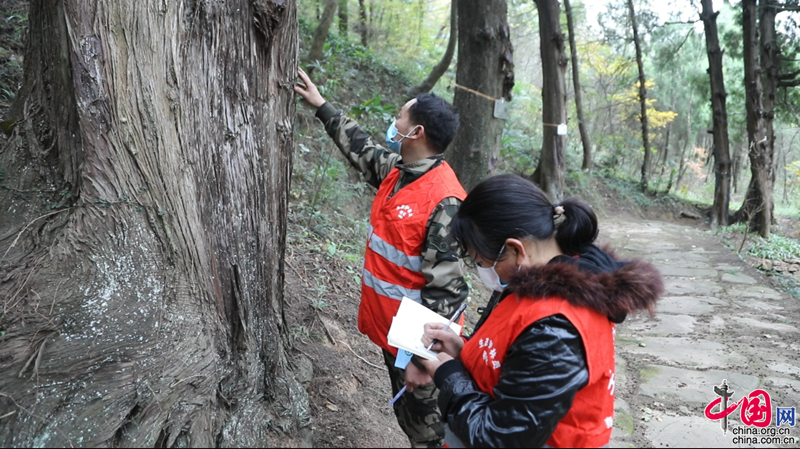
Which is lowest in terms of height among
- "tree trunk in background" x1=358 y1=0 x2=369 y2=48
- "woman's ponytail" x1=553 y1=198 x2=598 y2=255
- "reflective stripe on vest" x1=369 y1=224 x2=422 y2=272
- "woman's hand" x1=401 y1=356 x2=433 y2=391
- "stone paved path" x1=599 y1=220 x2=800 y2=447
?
"stone paved path" x1=599 y1=220 x2=800 y2=447

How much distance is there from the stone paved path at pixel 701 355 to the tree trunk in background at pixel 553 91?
2.67 meters

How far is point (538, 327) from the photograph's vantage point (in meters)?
1.47

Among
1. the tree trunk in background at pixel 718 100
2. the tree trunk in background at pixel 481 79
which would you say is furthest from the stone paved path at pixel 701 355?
the tree trunk in background at pixel 718 100

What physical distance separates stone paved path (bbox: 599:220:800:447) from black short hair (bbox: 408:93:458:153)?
1930 mm

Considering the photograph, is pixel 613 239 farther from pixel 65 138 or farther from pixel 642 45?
pixel 642 45

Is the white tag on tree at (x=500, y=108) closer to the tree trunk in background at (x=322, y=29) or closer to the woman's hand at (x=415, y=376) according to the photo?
the tree trunk in background at (x=322, y=29)

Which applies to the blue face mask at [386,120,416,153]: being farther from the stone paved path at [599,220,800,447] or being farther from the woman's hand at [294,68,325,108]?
the stone paved path at [599,220,800,447]

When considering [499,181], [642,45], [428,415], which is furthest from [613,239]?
[642,45]

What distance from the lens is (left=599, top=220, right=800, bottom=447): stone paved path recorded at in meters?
3.37

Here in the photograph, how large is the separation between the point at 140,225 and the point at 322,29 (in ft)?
21.6

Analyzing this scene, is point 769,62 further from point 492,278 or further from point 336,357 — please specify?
point 492,278

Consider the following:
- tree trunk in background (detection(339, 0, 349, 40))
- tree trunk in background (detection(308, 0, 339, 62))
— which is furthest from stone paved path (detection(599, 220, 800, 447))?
tree trunk in background (detection(339, 0, 349, 40))

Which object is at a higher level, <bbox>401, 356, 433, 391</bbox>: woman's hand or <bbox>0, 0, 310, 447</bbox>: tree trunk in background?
<bbox>0, 0, 310, 447</bbox>: tree trunk in background

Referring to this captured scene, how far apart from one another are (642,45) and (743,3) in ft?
27.1
